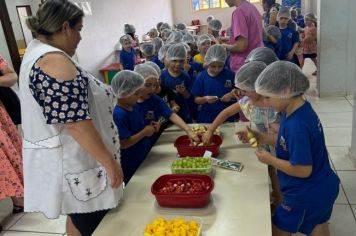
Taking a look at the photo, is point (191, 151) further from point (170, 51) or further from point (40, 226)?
point (40, 226)

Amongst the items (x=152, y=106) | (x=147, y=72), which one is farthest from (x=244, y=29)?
(x=152, y=106)

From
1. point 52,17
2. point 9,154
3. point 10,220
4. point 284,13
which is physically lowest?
point 10,220

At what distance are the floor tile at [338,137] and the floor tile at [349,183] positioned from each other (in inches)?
24.0

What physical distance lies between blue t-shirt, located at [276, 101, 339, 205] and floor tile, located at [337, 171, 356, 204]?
1.15 meters

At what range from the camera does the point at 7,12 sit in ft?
13.2

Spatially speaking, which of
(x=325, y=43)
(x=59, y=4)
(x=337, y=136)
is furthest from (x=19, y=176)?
(x=325, y=43)

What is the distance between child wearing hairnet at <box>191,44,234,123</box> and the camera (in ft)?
8.72

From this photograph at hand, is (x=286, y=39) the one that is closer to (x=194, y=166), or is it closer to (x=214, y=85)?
(x=214, y=85)

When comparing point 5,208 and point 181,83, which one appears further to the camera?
point 5,208

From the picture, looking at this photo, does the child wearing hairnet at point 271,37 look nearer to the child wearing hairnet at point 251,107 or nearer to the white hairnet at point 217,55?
the white hairnet at point 217,55

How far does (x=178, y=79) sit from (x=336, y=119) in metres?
2.33

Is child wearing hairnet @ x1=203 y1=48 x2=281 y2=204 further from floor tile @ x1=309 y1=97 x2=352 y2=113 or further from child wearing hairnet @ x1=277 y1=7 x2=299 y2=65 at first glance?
child wearing hairnet @ x1=277 y1=7 x2=299 y2=65

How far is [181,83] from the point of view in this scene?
2844mm

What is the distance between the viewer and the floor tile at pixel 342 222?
2.14 metres
